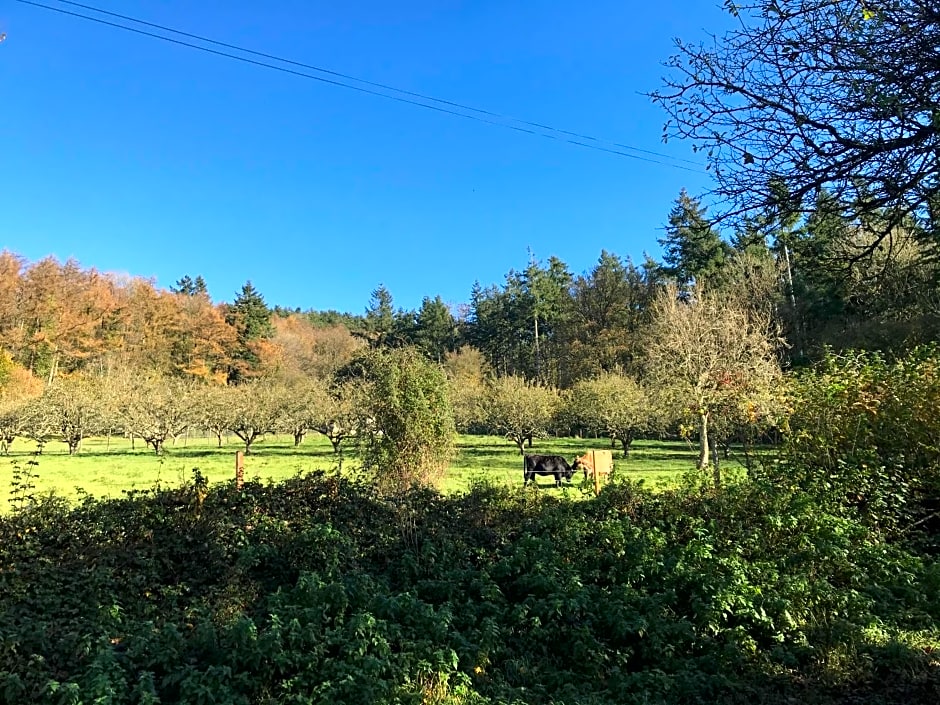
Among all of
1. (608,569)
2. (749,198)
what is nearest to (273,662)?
(608,569)

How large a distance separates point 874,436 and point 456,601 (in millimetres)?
6624

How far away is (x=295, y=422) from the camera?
31.3 meters

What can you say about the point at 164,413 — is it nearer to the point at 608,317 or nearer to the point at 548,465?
the point at 548,465

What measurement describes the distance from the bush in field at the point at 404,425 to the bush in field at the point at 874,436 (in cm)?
637

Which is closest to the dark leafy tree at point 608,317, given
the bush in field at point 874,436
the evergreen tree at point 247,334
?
the evergreen tree at point 247,334

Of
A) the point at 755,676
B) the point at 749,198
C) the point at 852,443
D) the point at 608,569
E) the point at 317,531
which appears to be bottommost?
the point at 755,676

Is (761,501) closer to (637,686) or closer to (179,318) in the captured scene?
(637,686)

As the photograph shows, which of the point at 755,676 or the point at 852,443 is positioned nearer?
the point at 755,676

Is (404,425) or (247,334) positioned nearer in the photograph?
(404,425)

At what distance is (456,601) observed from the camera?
17.6 feet

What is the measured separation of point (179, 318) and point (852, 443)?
49.0 m

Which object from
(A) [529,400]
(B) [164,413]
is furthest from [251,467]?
(A) [529,400]

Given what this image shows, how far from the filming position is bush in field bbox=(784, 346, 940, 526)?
301 inches

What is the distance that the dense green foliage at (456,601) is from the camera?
3.88 metres
